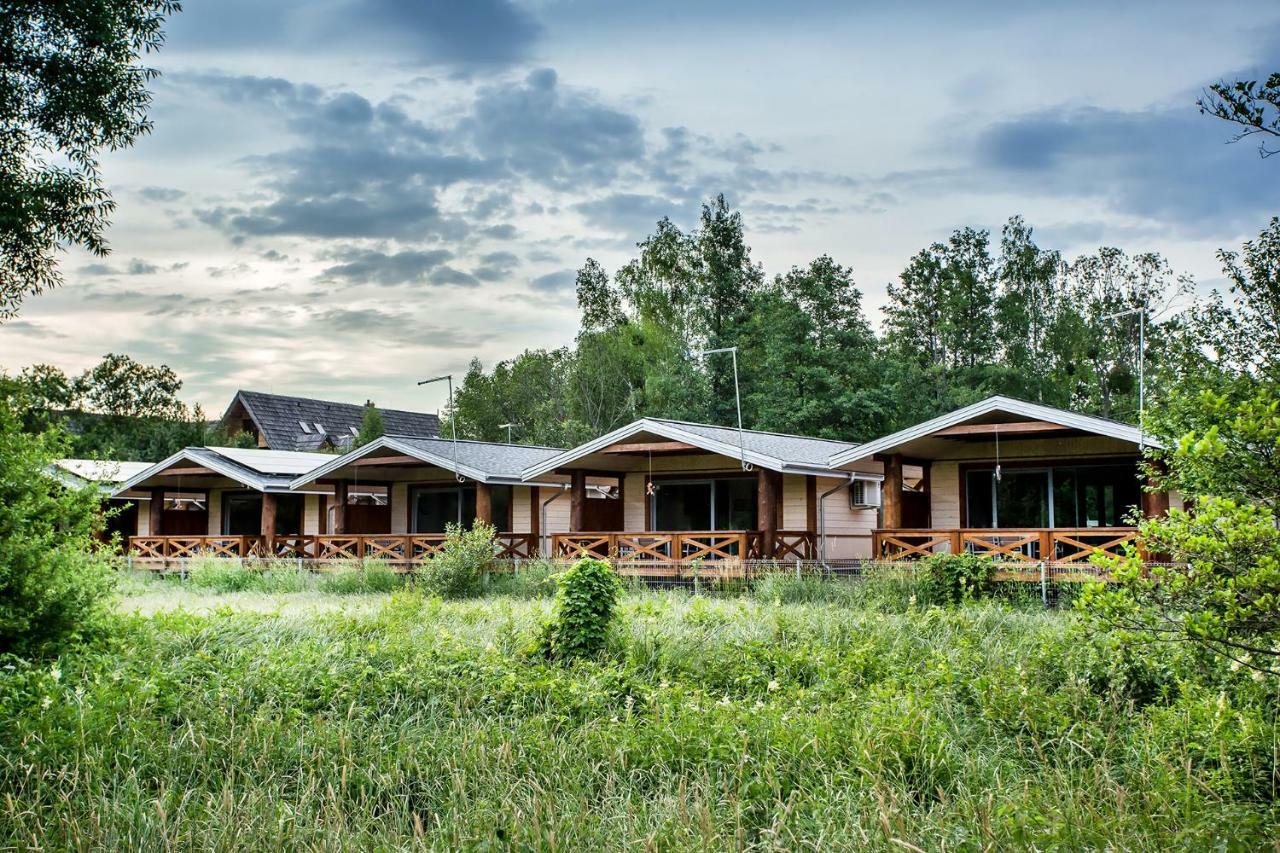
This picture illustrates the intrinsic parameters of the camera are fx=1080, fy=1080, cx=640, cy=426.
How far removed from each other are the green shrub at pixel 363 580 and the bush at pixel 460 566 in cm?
82

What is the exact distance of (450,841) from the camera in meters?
5.48

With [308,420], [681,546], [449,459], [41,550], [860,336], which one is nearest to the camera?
[41,550]

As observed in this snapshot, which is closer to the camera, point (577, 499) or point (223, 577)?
point (223, 577)

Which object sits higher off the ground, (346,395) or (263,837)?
(346,395)

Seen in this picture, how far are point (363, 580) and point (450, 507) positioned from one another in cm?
653

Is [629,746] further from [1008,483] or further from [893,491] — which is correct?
[1008,483]

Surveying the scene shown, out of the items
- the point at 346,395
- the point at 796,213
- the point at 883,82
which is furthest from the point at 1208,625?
the point at 346,395

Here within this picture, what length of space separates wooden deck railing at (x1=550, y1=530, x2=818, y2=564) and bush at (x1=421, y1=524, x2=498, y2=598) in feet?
5.24

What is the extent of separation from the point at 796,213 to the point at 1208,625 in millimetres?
22162

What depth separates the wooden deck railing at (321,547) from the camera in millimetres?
22656

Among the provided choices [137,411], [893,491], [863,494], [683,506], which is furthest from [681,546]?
[137,411]

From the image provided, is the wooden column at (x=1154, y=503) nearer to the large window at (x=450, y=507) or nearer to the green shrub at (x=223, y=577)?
the large window at (x=450, y=507)

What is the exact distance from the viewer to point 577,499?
2164 centimetres

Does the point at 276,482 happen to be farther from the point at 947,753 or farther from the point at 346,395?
the point at 346,395
